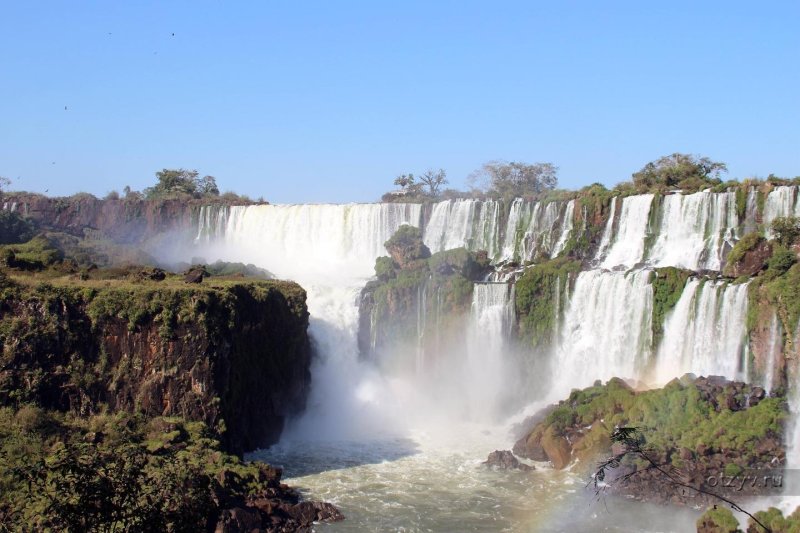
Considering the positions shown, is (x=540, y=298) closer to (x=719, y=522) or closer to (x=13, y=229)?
(x=719, y=522)

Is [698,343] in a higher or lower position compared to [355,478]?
higher

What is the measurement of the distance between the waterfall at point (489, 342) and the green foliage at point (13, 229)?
80.7 feet

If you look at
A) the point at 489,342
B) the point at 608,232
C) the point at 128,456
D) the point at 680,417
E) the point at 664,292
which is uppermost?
the point at 608,232

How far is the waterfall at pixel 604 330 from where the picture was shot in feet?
101

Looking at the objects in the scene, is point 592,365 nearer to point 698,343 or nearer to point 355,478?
point 698,343

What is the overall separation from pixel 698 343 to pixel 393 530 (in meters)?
12.6

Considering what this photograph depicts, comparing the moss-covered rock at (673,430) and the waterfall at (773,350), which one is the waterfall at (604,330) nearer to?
the moss-covered rock at (673,430)

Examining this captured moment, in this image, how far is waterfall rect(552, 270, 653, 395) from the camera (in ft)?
101

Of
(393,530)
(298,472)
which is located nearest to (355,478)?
(298,472)

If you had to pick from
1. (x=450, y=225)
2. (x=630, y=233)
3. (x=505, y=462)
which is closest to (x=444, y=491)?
(x=505, y=462)

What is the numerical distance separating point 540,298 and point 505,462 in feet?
29.9

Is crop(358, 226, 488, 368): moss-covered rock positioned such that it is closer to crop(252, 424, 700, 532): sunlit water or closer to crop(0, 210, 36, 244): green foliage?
crop(252, 424, 700, 532): sunlit water

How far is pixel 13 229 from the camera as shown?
46.3 m

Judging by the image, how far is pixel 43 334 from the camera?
82.8 feet
